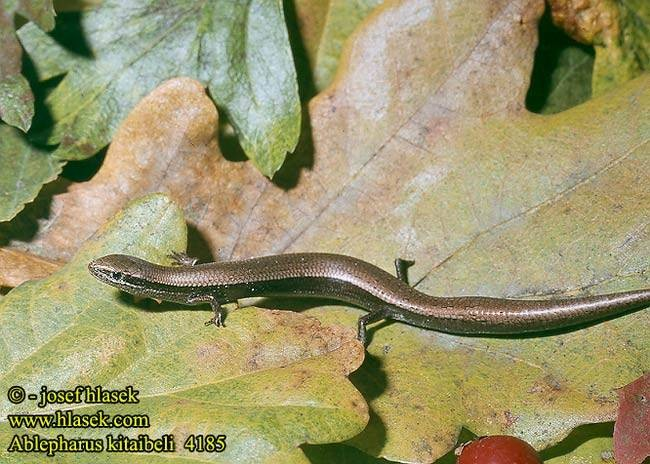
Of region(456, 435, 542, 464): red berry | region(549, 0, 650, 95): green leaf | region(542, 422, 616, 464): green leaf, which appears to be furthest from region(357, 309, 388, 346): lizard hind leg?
region(549, 0, 650, 95): green leaf

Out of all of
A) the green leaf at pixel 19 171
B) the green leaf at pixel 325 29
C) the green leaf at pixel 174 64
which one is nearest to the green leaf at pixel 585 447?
the green leaf at pixel 174 64

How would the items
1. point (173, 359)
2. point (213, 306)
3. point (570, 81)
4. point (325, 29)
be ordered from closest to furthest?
point (173, 359) < point (213, 306) < point (570, 81) < point (325, 29)

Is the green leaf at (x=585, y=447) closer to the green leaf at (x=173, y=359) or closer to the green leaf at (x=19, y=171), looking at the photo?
the green leaf at (x=173, y=359)

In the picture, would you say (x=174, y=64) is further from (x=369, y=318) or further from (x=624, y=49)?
(x=624, y=49)

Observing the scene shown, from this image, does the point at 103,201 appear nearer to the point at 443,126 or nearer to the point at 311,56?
the point at 311,56

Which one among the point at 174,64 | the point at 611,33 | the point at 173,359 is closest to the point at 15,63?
the point at 174,64

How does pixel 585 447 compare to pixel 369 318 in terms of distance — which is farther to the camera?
pixel 369 318

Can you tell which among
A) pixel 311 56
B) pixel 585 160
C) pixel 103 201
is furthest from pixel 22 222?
pixel 585 160

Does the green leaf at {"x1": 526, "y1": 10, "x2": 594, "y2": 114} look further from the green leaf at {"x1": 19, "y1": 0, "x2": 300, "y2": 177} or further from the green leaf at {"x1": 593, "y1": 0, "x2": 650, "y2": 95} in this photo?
the green leaf at {"x1": 19, "y1": 0, "x2": 300, "y2": 177}
